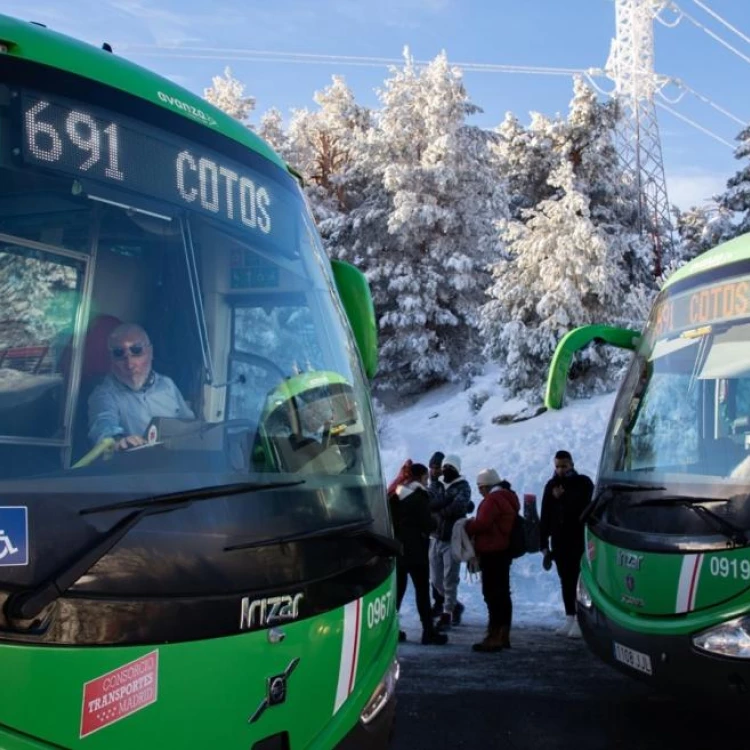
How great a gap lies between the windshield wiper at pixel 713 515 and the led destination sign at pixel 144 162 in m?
2.71

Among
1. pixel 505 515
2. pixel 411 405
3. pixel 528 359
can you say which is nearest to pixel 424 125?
pixel 411 405

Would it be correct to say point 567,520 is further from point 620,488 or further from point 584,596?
point 620,488

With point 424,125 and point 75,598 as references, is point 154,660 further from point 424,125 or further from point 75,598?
point 424,125

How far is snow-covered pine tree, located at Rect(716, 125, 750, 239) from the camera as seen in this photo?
25.7 meters

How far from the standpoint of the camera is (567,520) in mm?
9078

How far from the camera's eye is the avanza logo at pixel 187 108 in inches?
130

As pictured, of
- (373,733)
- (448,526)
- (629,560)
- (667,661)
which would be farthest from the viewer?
(448,526)

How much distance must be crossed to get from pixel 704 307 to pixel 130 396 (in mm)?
3935

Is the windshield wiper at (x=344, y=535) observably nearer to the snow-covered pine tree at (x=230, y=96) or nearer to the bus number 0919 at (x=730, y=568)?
the bus number 0919 at (x=730, y=568)

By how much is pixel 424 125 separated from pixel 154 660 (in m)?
32.8

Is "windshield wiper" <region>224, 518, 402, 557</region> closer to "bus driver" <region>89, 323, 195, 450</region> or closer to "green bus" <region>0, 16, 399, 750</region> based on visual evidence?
"green bus" <region>0, 16, 399, 750</region>

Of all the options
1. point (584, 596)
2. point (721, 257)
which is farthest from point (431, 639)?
point (721, 257)

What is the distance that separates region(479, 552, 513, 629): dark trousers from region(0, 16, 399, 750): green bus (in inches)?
200

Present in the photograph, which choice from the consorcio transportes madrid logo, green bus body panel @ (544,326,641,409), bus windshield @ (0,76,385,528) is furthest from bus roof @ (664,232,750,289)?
the consorcio transportes madrid logo
